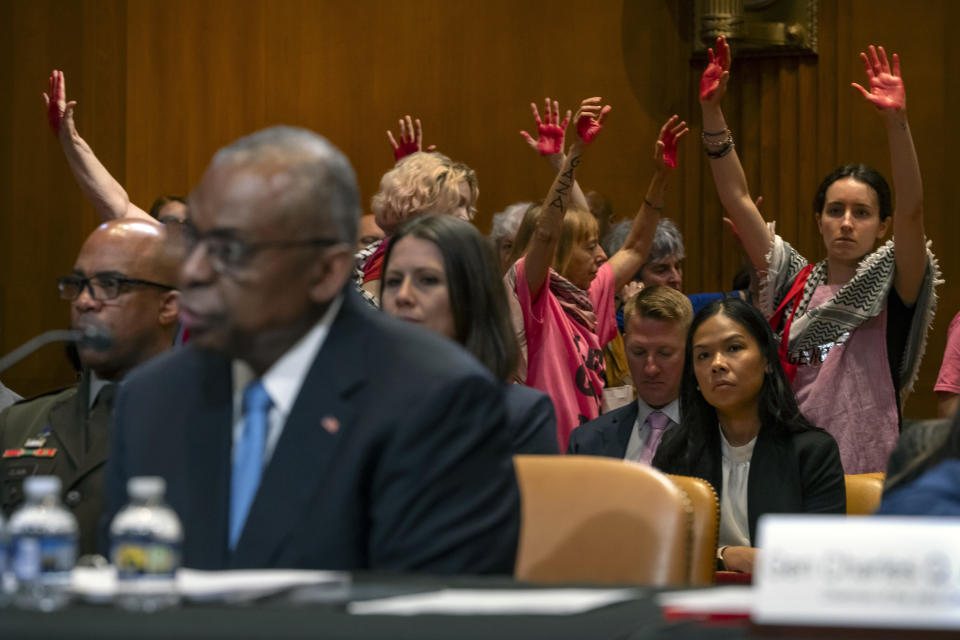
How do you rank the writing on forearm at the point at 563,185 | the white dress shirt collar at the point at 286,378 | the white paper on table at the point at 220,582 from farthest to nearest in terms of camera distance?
the writing on forearm at the point at 563,185 → the white dress shirt collar at the point at 286,378 → the white paper on table at the point at 220,582

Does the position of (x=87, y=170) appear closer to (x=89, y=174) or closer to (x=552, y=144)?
(x=89, y=174)

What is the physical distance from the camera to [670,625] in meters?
1.39

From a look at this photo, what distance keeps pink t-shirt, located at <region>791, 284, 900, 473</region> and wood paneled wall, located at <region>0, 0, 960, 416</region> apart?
6.34 ft

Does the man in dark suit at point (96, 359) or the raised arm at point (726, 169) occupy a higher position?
the raised arm at point (726, 169)

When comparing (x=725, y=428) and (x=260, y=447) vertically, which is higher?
(x=260, y=447)

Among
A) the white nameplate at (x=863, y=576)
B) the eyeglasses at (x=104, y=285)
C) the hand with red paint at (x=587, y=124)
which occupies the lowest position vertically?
the white nameplate at (x=863, y=576)

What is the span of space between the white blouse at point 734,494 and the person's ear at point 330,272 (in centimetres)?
197

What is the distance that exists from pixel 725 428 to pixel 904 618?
256 centimetres

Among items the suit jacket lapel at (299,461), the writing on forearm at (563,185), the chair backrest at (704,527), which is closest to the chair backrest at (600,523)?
the chair backrest at (704,527)

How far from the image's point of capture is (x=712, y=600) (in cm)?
154

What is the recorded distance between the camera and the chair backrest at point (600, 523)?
2301mm

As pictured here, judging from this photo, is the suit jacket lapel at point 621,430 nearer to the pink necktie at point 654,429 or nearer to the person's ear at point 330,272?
the pink necktie at point 654,429

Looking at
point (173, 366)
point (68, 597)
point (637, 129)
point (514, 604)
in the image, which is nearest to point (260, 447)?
point (173, 366)

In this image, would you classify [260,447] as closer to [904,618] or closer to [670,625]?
[670,625]
